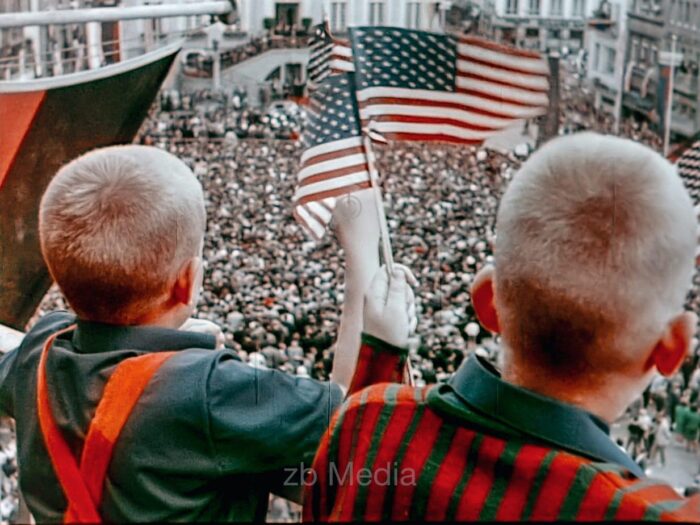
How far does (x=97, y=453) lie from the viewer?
734 mm

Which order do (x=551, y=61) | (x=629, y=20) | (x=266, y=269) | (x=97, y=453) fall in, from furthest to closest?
(x=266, y=269)
(x=629, y=20)
(x=551, y=61)
(x=97, y=453)

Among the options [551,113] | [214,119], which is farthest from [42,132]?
[551,113]

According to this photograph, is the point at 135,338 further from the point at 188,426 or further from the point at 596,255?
the point at 596,255

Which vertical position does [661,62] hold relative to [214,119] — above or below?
above

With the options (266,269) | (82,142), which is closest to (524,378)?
(82,142)

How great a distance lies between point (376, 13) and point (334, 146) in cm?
19

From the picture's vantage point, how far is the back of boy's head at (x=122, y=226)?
2.45 feet

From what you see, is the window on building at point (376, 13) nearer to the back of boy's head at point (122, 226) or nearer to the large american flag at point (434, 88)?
the large american flag at point (434, 88)

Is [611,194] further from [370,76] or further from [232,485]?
[370,76]

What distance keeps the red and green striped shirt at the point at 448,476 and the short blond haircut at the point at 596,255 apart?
59mm

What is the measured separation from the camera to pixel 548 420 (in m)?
0.59

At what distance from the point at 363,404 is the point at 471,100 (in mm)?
433

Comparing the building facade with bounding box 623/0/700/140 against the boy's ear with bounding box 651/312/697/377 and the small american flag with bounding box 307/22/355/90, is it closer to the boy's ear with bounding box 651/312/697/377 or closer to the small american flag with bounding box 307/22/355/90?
the small american flag with bounding box 307/22/355/90

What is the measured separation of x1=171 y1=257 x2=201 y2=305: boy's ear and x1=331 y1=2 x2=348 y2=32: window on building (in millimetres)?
431
